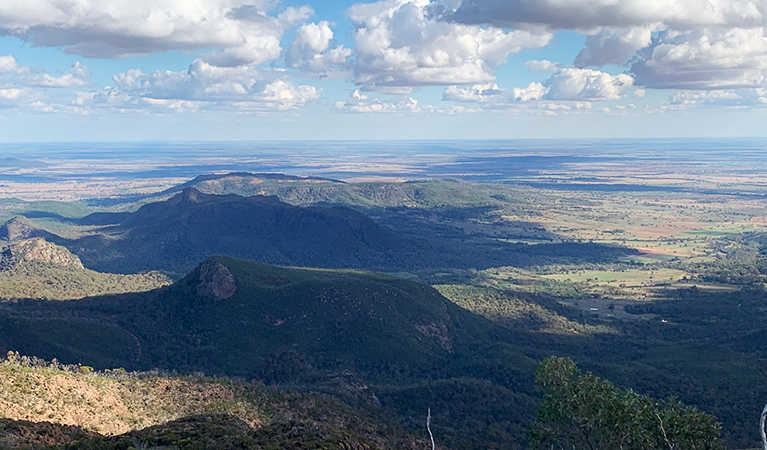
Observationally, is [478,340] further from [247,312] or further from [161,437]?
[161,437]

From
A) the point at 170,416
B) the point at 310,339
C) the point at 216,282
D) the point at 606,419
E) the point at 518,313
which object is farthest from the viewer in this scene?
the point at 518,313

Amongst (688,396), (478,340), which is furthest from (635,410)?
(478,340)

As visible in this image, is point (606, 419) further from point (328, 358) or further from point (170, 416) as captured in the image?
point (328, 358)

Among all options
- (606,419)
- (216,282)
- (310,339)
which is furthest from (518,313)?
(606,419)

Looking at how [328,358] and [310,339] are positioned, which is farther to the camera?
[310,339]

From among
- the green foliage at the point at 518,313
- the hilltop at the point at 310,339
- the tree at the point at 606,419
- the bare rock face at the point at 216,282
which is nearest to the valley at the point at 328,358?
the bare rock face at the point at 216,282

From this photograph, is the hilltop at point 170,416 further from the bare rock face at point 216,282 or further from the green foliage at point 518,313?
the green foliage at point 518,313
